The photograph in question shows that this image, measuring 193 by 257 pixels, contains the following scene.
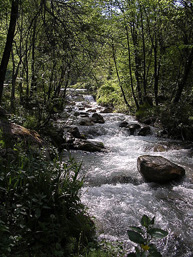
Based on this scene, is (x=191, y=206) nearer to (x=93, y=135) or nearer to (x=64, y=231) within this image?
(x=64, y=231)

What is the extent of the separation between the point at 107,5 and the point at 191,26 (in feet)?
16.5

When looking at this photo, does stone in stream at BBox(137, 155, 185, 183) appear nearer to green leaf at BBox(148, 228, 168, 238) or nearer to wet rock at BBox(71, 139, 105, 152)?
wet rock at BBox(71, 139, 105, 152)

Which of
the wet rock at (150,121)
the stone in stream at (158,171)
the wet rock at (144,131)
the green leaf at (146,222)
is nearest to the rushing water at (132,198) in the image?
the stone in stream at (158,171)

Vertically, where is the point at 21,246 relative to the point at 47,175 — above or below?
below

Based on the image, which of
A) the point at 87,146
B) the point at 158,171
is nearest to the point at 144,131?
the point at 87,146

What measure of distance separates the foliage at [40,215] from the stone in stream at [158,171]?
2701mm

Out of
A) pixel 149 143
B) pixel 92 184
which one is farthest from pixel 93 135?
pixel 92 184

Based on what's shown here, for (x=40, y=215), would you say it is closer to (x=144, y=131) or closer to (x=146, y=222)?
(x=146, y=222)

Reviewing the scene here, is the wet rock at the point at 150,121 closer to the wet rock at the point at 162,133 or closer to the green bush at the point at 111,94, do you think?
the wet rock at the point at 162,133

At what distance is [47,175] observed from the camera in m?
2.68

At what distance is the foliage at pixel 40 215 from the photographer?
2.06 metres

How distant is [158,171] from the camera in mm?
5039

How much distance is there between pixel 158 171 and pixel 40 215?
11.6 ft

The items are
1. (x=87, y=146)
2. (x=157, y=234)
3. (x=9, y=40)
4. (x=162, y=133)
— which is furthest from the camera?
(x=162, y=133)
